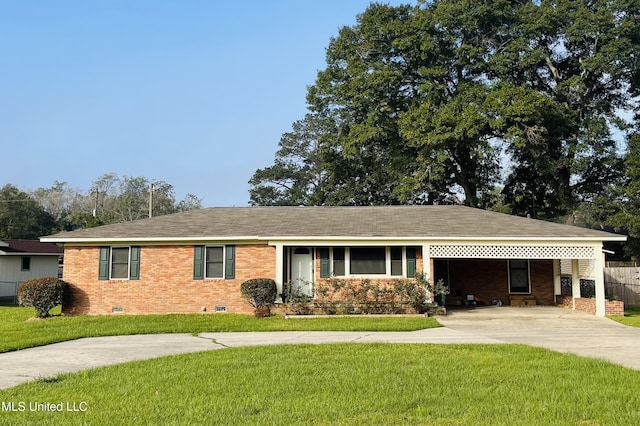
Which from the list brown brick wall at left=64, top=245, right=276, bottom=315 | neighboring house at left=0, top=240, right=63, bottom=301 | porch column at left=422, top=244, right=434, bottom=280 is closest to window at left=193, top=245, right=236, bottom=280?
brown brick wall at left=64, top=245, right=276, bottom=315

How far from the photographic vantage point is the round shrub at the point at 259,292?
17.1 metres

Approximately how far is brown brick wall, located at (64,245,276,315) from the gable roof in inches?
462

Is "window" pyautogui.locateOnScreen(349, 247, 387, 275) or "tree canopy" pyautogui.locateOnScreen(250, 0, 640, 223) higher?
"tree canopy" pyautogui.locateOnScreen(250, 0, 640, 223)

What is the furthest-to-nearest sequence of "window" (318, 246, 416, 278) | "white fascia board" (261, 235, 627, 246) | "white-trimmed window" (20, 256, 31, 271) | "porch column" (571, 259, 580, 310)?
"white-trimmed window" (20, 256, 31, 271) < "porch column" (571, 259, 580, 310) < "window" (318, 246, 416, 278) < "white fascia board" (261, 235, 627, 246)

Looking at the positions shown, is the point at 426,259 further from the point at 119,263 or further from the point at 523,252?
the point at 119,263

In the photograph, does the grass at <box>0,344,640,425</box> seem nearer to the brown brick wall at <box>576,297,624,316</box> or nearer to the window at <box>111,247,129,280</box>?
the brown brick wall at <box>576,297,624,316</box>

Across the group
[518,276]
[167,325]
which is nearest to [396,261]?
[518,276]

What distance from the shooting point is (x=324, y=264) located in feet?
60.7

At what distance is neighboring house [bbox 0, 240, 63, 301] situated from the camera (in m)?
28.0

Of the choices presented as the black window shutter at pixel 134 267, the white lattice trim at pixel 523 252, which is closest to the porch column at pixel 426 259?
the white lattice trim at pixel 523 252

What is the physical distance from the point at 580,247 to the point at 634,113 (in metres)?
19.0

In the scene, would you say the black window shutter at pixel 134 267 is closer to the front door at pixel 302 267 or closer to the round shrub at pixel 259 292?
the round shrub at pixel 259 292

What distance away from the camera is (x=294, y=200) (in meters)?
41.7

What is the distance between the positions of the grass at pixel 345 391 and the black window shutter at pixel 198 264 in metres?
9.09
